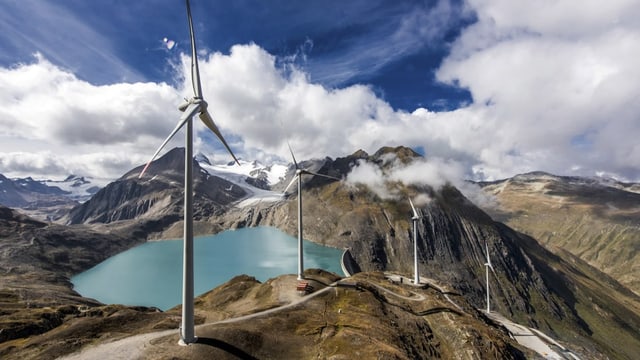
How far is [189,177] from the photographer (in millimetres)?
46656

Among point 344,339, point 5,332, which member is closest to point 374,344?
point 344,339

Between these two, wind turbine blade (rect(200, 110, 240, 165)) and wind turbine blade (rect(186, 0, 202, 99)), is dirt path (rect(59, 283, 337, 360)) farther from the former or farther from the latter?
wind turbine blade (rect(186, 0, 202, 99))

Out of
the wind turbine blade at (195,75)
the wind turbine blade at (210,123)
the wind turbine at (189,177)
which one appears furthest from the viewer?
the wind turbine blade at (210,123)

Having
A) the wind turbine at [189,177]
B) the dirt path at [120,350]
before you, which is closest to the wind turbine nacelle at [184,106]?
the wind turbine at [189,177]

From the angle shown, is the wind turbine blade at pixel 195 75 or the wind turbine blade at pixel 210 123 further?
the wind turbine blade at pixel 210 123

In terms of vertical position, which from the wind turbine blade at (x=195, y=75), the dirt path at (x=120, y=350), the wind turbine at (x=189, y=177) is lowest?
the dirt path at (x=120, y=350)

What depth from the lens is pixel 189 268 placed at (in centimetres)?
4616

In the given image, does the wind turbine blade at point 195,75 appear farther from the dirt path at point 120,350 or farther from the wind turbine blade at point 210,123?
the dirt path at point 120,350

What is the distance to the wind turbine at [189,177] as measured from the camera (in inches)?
1805

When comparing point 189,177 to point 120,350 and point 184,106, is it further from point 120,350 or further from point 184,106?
point 120,350

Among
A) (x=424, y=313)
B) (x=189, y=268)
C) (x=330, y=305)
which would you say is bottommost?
(x=424, y=313)

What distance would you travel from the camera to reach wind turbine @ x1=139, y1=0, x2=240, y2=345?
150 feet

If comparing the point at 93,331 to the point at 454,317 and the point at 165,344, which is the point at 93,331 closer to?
the point at 165,344

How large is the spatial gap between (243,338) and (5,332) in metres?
66.2
